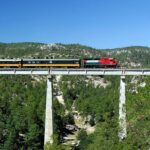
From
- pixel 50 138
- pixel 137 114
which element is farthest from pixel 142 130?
pixel 50 138

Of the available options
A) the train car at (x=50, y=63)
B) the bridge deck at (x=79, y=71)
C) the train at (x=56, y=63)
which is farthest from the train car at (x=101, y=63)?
the bridge deck at (x=79, y=71)

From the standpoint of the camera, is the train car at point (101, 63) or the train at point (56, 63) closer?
the train car at point (101, 63)

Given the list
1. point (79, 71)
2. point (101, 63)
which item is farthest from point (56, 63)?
point (79, 71)

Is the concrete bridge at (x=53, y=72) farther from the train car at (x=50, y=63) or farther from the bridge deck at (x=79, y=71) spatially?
the train car at (x=50, y=63)

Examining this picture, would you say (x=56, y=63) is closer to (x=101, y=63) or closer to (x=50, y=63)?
(x=50, y=63)

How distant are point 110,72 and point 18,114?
22.6 metres

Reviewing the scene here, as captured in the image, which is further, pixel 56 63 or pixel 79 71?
pixel 56 63

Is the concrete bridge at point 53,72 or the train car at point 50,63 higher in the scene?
the train car at point 50,63

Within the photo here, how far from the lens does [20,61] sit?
253ft

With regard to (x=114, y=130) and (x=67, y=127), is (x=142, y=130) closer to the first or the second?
(x=114, y=130)

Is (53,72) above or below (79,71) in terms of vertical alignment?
below

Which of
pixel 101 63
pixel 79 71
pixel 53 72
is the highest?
pixel 101 63

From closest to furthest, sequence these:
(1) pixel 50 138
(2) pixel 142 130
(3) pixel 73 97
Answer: (2) pixel 142 130, (1) pixel 50 138, (3) pixel 73 97

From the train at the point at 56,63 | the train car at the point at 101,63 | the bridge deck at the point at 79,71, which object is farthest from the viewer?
the train at the point at 56,63
